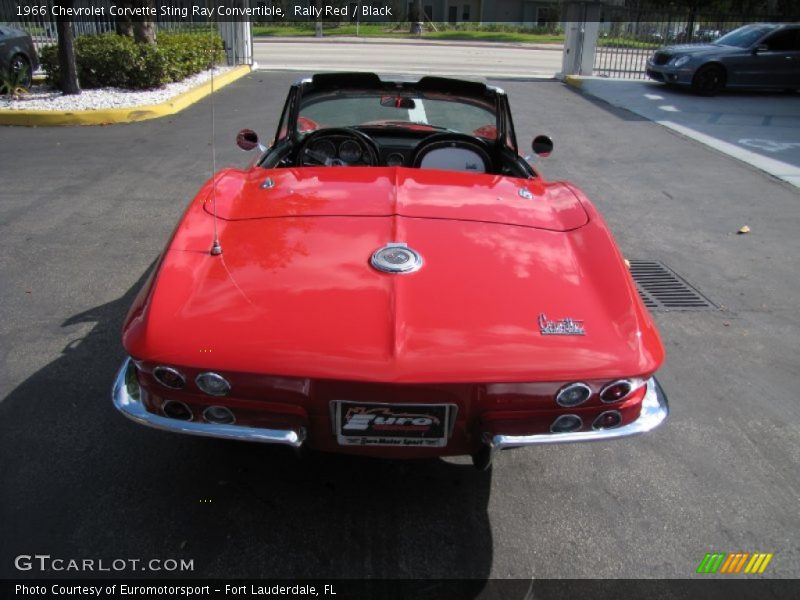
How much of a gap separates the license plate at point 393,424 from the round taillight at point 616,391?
512 millimetres

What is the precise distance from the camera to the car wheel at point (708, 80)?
13844 millimetres

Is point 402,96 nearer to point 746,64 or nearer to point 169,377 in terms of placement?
point 169,377

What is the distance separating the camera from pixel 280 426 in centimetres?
219

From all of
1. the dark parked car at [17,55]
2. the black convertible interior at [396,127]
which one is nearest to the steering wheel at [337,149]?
the black convertible interior at [396,127]

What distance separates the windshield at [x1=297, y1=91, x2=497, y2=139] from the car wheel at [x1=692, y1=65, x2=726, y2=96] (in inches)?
450

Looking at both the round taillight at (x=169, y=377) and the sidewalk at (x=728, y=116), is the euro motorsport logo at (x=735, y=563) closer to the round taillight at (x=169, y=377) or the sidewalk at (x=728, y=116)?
the round taillight at (x=169, y=377)

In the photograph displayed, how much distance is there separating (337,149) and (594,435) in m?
2.30

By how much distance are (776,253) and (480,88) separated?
316 cm

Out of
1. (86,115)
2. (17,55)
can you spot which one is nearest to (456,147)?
(86,115)

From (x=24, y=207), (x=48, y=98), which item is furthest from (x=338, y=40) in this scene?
(x=24, y=207)

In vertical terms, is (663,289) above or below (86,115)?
below

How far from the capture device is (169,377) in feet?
7.16

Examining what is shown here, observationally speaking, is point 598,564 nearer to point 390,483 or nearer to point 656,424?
point 656,424

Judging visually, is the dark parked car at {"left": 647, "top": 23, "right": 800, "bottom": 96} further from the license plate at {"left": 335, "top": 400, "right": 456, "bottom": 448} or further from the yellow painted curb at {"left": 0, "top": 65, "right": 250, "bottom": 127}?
the license plate at {"left": 335, "top": 400, "right": 456, "bottom": 448}
